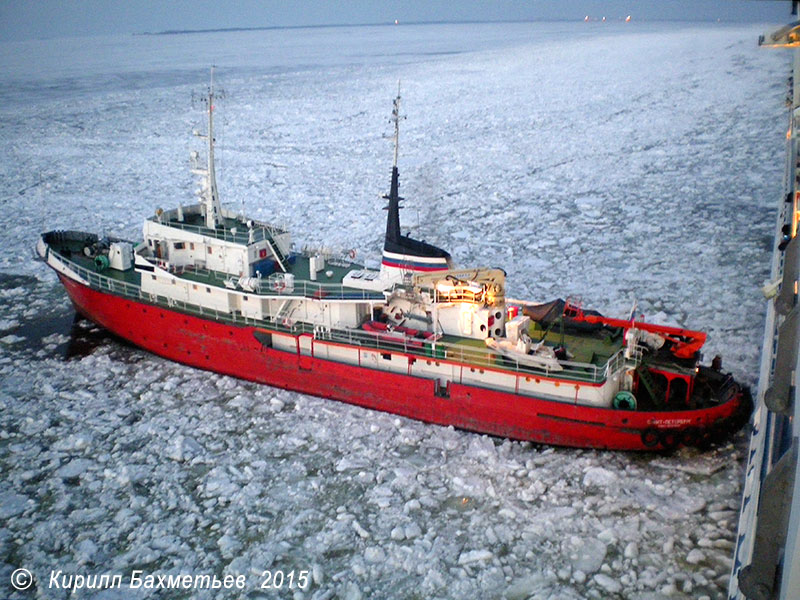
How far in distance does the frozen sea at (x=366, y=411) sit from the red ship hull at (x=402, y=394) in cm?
26

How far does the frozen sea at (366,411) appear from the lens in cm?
773

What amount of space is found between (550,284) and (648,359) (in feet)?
14.2

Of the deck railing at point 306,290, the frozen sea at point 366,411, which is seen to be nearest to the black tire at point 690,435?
the frozen sea at point 366,411

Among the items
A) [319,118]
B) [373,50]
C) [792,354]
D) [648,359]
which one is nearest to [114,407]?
[648,359]

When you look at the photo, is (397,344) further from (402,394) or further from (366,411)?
(366,411)

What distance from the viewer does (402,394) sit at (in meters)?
10.7

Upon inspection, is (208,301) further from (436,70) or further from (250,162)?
(436,70)

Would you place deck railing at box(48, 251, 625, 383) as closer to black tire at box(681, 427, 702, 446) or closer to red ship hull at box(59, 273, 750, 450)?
red ship hull at box(59, 273, 750, 450)

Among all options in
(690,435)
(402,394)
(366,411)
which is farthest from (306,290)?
(690,435)

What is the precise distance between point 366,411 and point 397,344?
44.2 inches

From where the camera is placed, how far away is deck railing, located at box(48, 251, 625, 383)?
992 centimetres

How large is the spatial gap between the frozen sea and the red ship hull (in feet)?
0.85

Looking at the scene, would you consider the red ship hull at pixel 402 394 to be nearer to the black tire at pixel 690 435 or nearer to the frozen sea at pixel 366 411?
the black tire at pixel 690 435

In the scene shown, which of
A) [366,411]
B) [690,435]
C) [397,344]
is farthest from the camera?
[366,411]
